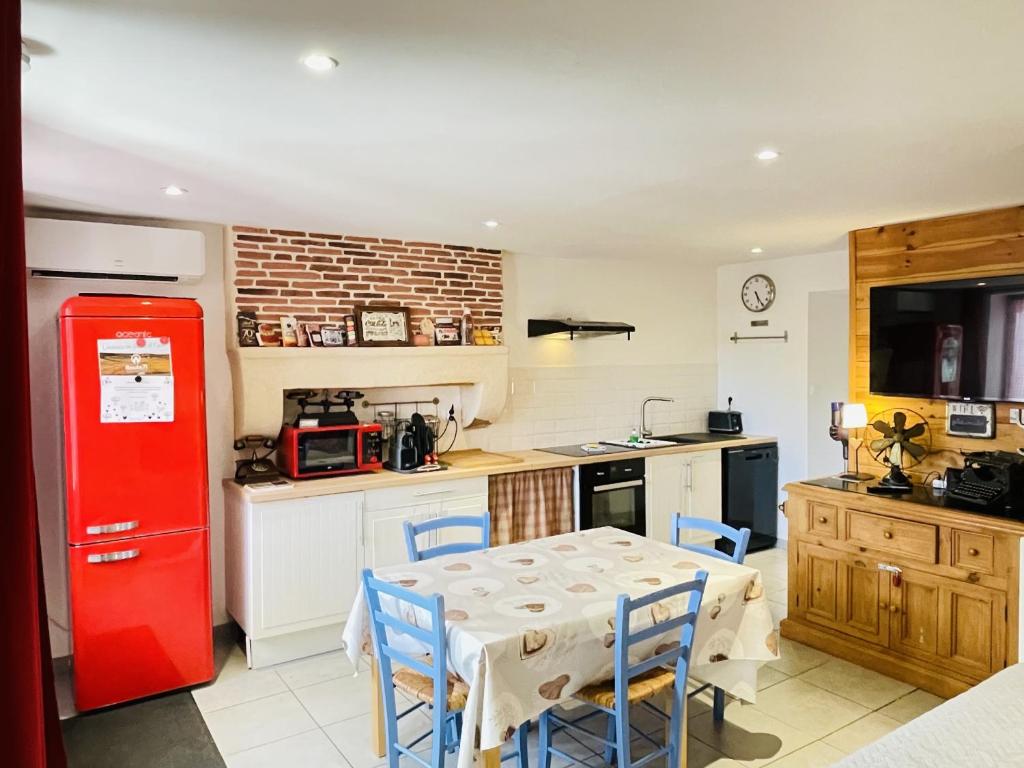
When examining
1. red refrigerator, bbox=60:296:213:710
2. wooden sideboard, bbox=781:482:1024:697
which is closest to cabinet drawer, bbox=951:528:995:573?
wooden sideboard, bbox=781:482:1024:697

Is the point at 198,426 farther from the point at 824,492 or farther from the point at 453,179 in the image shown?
the point at 824,492

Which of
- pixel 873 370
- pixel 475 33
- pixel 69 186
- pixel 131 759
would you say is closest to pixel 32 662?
pixel 475 33

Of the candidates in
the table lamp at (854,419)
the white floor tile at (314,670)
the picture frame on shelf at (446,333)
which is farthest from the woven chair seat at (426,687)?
the table lamp at (854,419)

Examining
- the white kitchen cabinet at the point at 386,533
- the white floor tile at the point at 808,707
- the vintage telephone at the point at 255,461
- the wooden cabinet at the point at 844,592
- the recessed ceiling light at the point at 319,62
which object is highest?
the recessed ceiling light at the point at 319,62

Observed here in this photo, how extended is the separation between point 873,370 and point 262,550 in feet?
12.2

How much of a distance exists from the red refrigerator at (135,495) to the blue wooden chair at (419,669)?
138 cm

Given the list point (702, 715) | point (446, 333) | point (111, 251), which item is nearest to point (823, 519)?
point (702, 715)

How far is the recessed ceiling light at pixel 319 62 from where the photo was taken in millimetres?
1849

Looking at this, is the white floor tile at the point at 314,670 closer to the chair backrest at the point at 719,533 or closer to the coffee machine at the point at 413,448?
the coffee machine at the point at 413,448

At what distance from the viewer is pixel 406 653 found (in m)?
2.67

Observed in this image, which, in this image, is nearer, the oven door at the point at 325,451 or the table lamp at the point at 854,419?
the oven door at the point at 325,451

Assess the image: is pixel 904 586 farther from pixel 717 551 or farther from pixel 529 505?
pixel 529 505

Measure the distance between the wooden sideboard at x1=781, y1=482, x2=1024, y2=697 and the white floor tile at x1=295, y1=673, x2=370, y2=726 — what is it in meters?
2.47

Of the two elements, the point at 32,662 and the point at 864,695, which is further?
the point at 864,695
